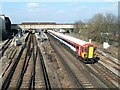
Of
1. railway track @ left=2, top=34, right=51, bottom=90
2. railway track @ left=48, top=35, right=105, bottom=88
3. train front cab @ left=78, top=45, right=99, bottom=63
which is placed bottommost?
railway track @ left=48, top=35, right=105, bottom=88

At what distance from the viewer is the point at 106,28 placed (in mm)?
47906

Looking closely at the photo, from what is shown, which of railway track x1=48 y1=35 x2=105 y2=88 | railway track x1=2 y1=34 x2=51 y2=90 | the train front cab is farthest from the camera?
the train front cab

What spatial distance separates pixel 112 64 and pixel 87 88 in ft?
31.0

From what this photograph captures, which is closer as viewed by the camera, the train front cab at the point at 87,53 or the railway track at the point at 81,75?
the railway track at the point at 81,75

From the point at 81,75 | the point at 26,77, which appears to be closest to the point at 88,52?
the point at 81,75

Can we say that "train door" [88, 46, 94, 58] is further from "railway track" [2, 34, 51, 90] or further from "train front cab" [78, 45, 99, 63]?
"railway track" [2, 34, 51, 90]

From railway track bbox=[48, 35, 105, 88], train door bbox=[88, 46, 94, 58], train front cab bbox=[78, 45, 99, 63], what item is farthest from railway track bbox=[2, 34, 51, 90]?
train door bbox=[88, 46, 94, 58]

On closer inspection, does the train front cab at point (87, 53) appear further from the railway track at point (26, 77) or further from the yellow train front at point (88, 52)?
the railway track at point (26, 77)

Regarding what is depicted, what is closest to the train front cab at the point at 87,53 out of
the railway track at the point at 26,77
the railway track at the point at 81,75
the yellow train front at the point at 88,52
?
the yellow train front at the point at 88,52

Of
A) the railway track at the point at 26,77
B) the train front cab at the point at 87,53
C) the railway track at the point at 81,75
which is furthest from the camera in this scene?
the train front cab at the point at 87,53

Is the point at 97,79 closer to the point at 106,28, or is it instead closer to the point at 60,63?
the point at 60,63

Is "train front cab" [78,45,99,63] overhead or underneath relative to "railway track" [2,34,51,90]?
overhead

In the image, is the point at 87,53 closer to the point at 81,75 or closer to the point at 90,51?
the point at 90,51

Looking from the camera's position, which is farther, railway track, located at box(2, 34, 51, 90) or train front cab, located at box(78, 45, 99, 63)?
train front cab, located at box(78, 45, 99, 63)
